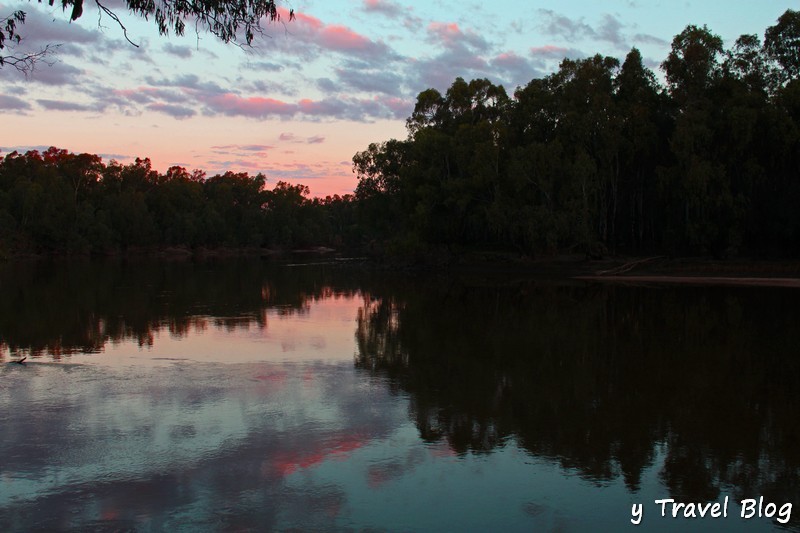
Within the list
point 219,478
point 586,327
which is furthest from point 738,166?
point 219,478

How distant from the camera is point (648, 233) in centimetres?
5522

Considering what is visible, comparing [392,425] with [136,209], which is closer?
[392,425]

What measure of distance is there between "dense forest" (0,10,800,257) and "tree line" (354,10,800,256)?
0.10m

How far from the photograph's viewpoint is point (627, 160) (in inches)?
1984

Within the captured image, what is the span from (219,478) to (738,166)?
152 ft

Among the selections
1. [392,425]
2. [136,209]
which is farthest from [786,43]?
[136,209]

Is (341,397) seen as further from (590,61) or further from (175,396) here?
(590,61)

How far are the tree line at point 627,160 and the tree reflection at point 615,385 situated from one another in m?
20.5

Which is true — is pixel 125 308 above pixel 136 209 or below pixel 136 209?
below

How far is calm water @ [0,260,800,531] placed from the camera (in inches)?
265

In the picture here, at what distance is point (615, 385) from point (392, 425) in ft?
16.2

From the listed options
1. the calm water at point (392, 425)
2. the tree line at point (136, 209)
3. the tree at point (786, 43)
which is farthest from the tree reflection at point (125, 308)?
the tree line at point (136, 209)

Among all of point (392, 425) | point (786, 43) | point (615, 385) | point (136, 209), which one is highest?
point (786, 43)

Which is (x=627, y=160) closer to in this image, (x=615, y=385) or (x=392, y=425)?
(x=615, y=385)
